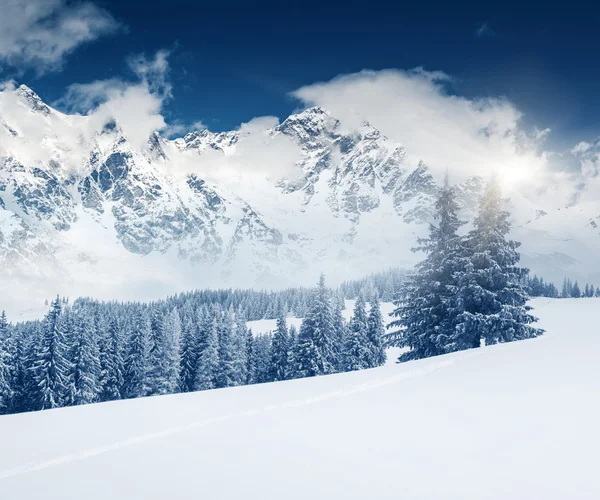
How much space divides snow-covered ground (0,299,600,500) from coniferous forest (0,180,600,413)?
10.2 metres

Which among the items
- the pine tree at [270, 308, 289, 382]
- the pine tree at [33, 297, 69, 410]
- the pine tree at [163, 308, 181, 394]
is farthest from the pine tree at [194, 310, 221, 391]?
the pine tree at [33, 297, 69, 410]

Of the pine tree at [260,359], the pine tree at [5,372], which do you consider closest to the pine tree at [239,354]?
the pine tree at [260,359]

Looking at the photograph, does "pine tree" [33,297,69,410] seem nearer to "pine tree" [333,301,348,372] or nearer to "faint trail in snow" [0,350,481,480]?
"pine tree" [333,301,348,372]

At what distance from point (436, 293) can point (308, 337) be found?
18038 millimetres

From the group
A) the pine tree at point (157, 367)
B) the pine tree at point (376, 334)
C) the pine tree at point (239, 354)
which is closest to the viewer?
the pine tree at point (157, 367)

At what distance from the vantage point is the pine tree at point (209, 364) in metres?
43.2

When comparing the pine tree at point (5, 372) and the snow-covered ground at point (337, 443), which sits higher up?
the snow-covered ground at point (337, 443)

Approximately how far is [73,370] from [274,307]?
4136 inches

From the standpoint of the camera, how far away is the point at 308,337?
37.5 m

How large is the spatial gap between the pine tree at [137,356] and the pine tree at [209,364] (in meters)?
5.66

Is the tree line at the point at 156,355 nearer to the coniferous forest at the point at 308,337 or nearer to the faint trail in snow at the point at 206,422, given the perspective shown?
the coniferous forest at the point at 308,337

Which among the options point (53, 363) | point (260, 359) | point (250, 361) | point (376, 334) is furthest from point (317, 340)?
point (53, 363)

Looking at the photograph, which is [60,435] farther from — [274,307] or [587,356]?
[274,307]

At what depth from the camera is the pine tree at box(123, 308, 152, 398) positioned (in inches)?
1808
